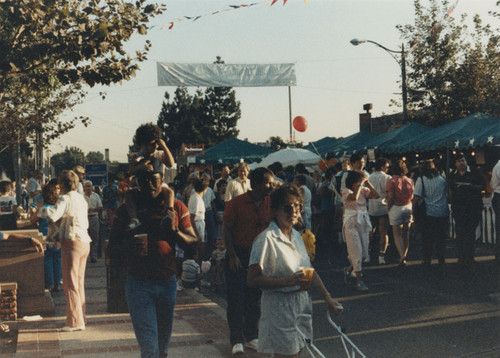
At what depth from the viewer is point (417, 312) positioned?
8359mm

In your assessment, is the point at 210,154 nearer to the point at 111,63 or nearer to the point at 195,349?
the point at 111,63

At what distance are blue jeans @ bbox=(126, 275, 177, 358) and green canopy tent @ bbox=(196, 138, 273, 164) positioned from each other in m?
21.2

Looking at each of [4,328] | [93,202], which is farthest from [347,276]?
[93,202]

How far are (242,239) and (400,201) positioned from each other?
6.27 meters

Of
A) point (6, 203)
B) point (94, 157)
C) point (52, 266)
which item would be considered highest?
point (94, 157)

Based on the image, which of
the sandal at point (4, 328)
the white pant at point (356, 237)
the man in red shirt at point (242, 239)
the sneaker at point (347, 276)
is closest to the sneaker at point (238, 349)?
the man in red shirt at point (242, 239)

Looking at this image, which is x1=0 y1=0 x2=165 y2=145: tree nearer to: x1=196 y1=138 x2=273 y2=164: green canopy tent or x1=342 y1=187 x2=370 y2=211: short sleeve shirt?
x1=342 y1=187 x2=370 y2=211: short sleeve shirt

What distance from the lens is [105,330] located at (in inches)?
302

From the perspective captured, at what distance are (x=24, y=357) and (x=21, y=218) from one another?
8527 millimetres

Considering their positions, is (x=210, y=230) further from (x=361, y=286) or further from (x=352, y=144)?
(x=352, y=144)

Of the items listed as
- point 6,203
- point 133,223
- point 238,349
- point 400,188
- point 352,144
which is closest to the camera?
point 133,223

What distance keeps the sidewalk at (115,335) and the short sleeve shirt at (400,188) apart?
14.3 ft

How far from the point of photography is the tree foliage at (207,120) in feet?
284

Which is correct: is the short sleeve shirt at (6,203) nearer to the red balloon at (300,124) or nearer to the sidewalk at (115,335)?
the sidewalk at (115,335)
